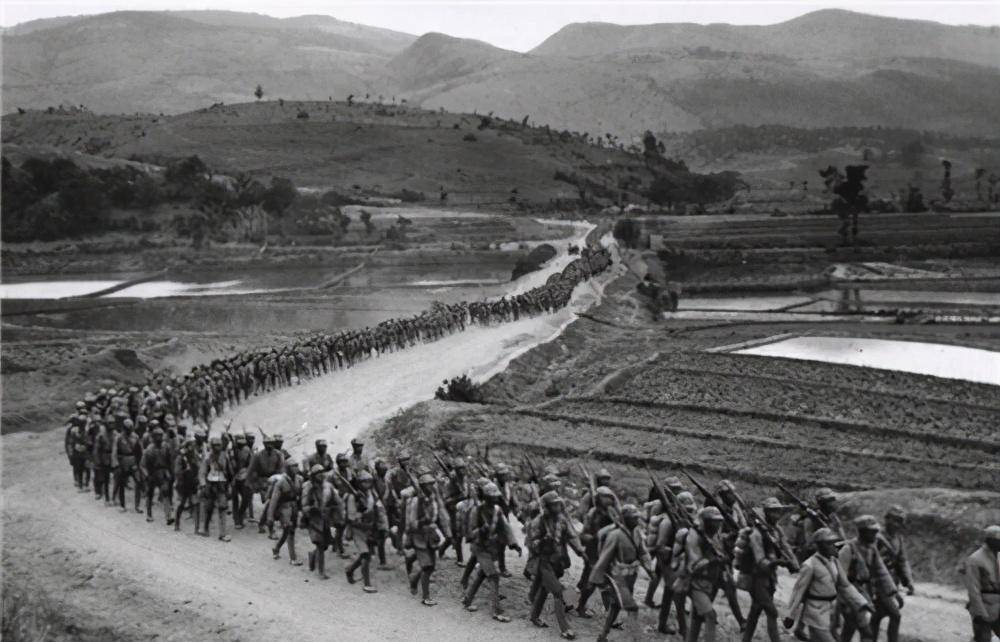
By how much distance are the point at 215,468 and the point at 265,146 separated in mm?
128465

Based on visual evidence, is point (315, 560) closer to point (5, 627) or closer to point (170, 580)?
point (170, 580)

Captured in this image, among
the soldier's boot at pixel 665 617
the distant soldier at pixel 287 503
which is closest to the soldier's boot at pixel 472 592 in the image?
the soldier's boot at pixel 665 617

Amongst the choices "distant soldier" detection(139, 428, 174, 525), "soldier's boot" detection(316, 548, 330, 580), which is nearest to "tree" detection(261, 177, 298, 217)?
"distant soldier" detection(139, 428, 174, 525)

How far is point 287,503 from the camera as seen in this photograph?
14.9m

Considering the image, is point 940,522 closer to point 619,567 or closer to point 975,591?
point 975,591

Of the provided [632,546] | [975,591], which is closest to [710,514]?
[632,546]

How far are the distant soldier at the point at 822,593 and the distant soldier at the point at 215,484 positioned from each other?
10.1 meters

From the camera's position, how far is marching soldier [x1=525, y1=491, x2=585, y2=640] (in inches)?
456

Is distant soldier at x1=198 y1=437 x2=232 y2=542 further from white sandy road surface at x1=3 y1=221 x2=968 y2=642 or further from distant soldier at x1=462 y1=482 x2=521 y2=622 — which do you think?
distant soldier at x1=462 y1=482 x2=521 y2=622

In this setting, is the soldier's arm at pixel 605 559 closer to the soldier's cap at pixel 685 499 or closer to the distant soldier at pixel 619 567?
the distant soldier at pixel 619 567

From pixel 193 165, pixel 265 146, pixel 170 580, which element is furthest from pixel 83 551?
pixel 265 146

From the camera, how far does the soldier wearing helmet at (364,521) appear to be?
13.6 meters

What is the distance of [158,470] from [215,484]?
1807mm

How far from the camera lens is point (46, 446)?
23.8 meters
